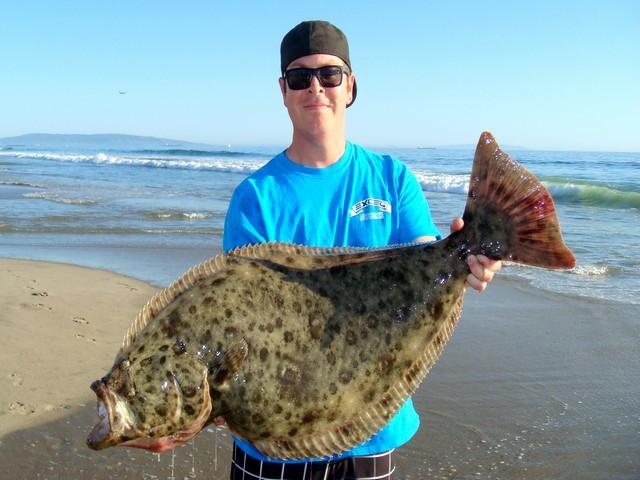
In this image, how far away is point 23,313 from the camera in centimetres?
717

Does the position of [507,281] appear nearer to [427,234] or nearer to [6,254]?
[427,234]

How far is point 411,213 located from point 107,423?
64.1 inches

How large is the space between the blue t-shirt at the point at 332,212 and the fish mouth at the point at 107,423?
2.78ft

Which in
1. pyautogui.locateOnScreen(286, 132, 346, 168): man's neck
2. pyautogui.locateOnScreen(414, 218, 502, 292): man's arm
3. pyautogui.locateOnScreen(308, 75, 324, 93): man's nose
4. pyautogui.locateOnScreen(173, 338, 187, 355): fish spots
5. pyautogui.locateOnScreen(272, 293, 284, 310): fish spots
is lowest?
pyautogui.locateOnScreen(173, 338, 187, 355): fish spots

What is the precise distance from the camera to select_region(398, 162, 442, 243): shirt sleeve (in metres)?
2.96

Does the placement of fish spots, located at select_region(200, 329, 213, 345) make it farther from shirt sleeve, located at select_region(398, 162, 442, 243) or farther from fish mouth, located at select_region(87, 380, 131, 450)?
shirt sleeve, located at select_region(398, 162, 442, 243)

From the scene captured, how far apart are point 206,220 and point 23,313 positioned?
788 cm

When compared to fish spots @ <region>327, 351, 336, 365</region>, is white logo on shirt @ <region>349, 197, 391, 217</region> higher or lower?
higher

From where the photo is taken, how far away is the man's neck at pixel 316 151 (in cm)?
294

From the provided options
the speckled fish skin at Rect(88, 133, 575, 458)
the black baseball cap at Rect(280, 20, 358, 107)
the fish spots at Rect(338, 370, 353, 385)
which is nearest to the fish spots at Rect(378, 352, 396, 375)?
the speckled fish skin at Rect(88, 133, 575, 458)

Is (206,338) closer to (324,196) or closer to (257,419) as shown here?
(257,419)

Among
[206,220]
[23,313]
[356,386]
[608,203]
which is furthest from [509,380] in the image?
[608,203]

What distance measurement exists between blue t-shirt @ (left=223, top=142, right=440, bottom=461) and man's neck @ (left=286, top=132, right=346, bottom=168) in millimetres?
31

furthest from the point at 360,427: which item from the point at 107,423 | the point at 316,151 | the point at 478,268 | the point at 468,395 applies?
the point at 468,395
